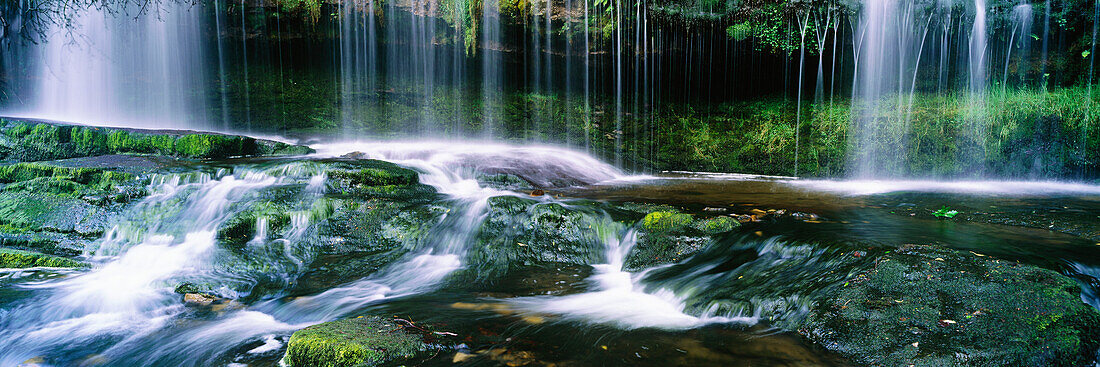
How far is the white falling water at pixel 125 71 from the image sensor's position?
12070 millimetres

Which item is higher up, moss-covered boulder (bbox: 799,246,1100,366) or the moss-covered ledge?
the moss-covered ledge

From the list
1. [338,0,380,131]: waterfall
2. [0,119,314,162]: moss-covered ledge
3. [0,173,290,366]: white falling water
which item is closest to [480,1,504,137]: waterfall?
[338,0,380,131]: waterfall

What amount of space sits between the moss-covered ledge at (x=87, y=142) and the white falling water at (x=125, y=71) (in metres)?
3.88

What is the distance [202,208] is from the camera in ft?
20.5

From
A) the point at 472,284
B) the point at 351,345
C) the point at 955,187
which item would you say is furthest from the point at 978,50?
the point at 351,345

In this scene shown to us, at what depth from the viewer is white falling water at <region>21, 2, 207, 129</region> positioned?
475 inches

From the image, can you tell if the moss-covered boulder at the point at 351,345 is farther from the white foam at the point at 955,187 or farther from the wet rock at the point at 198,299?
the white foam at the point at 955,187

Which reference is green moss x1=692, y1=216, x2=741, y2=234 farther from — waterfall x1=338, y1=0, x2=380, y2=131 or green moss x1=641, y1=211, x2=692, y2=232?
waterfall x1=338, y1=0, x2=380, y2=131

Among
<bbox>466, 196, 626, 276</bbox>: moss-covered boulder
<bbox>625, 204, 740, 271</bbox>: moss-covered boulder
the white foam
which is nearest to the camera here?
<bbox>625, 204, 740, 271</bbox>: moss-covered boulder

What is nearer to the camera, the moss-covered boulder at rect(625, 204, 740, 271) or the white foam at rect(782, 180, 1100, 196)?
the moss-covered boulder at rect(625, 204, 740, 271)

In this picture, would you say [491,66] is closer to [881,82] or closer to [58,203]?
[881,82]

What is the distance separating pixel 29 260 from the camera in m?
5.20

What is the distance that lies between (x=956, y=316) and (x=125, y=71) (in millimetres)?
15439

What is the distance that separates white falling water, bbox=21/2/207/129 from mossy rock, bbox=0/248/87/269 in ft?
26.4
